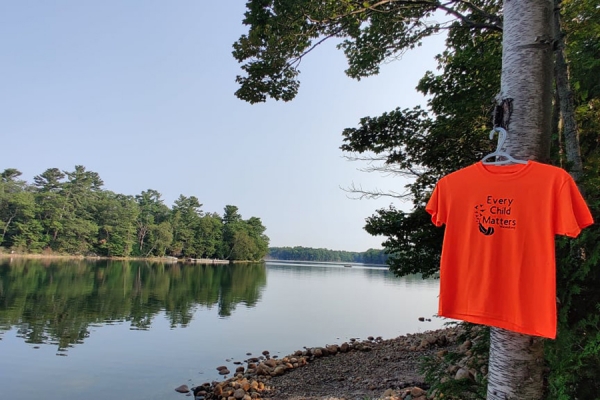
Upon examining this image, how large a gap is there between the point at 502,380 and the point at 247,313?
51.6ft

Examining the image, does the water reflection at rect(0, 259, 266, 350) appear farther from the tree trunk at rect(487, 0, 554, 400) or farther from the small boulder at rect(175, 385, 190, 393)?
the tree trunk at rect(487, 0, 554, 400)

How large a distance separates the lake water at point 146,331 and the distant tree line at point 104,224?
28.6m

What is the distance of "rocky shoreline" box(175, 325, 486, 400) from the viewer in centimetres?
527

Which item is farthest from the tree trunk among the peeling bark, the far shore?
the far shore

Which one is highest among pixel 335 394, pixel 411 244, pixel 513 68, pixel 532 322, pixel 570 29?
pixel 570 29

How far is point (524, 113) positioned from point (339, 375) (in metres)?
6.21

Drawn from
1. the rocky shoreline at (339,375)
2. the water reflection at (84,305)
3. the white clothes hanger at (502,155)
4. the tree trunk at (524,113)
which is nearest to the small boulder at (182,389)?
the rocky shoreline at (339,375)

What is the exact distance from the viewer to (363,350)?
911cm

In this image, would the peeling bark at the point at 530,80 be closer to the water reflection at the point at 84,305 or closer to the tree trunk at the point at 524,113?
the tree trunk at the point at 524,113

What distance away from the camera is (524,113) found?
78.4 inches

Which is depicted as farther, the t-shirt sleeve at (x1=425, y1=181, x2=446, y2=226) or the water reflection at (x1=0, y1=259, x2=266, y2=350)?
the water reflection at (x1=0, y1=259, x2=266, y2=350)

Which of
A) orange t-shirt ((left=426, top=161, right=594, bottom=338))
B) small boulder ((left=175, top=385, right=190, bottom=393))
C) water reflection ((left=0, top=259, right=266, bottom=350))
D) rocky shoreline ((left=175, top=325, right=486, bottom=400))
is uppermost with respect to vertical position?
orange t-shirt ((left=426, top=161, right=594, bottom=338))

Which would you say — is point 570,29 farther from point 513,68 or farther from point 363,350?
point 363,350

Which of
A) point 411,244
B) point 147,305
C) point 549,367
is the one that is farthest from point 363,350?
point 147,305
